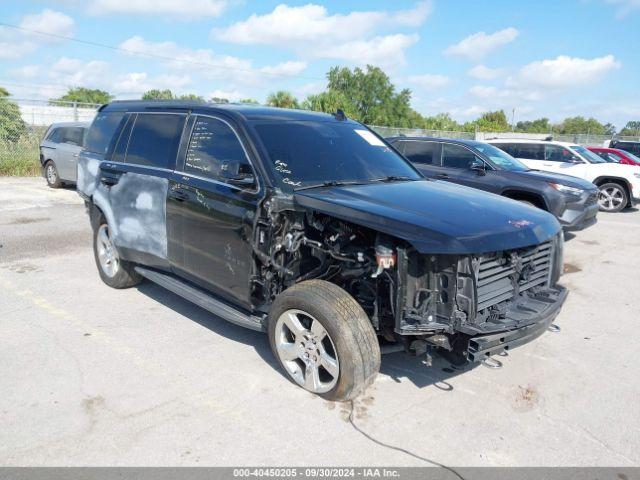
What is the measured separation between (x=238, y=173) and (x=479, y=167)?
20.6ft

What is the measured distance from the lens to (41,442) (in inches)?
124

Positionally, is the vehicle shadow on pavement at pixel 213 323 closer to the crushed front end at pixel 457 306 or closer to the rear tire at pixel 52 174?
the crushed front end at pixel 457 306

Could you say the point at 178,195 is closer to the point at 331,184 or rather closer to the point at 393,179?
the point at 331,184

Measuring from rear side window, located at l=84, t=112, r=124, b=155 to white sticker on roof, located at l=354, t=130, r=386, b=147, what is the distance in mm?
2664

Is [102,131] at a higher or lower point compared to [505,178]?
higher

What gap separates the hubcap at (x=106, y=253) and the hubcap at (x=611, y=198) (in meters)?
12.4

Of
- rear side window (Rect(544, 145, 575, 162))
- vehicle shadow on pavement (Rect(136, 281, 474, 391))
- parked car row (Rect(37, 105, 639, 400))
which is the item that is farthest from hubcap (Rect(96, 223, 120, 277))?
rear side window (Rect(544, 145, 575, 162))

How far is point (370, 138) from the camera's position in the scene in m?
5.24

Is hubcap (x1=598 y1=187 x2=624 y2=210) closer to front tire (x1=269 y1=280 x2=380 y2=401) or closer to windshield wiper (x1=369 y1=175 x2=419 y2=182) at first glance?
windshield wiper (x1=369 y1=175 x2=419 y2=182)

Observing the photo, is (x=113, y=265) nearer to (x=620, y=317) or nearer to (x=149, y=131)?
(x=149, y=131)

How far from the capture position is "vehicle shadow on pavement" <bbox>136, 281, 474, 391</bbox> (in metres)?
4.10

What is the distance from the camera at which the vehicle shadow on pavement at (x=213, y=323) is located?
4.55 metres

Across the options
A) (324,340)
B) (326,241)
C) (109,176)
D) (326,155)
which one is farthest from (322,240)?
(109,176)

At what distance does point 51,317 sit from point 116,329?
775 mm
